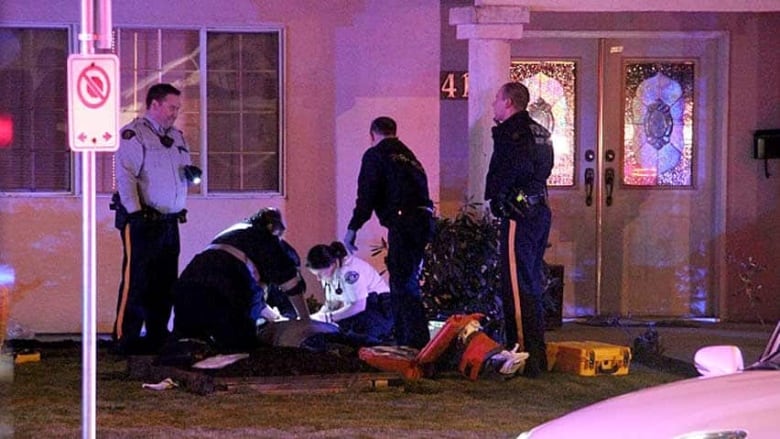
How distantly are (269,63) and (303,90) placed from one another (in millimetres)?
385

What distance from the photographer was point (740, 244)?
14125mm

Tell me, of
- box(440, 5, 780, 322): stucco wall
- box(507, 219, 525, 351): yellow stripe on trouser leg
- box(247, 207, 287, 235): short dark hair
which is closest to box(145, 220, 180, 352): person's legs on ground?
box(247, 207, 287, 235): short dark hair

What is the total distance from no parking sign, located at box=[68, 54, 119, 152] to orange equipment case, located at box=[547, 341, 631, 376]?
4.57 meters

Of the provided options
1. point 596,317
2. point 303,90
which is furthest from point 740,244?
point 303,90

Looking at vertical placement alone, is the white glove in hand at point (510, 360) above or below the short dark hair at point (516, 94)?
below

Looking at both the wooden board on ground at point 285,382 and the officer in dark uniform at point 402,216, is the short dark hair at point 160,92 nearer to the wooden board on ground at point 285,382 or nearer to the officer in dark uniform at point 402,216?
the officer in dark uniform at point 402,216

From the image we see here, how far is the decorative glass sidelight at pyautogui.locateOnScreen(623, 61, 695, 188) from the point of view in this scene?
14289 mm

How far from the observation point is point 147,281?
38.0 feet

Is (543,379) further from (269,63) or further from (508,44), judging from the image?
(269,63)

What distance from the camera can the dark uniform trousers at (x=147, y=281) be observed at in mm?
11500

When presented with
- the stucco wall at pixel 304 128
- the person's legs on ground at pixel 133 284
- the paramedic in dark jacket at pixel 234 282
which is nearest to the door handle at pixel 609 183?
the stucco wall at pixel 304 128

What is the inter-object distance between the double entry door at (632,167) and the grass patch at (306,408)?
3125 millimetres

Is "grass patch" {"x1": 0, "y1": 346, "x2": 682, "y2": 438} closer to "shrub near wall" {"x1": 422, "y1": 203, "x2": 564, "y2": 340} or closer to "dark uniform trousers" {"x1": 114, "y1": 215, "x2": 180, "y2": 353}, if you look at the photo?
"dark uniform trousers" {"x1": 114, "y1": 215, "x2": 180, "y2": 353}

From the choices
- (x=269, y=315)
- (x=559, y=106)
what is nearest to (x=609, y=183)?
(x=559, y=106)
